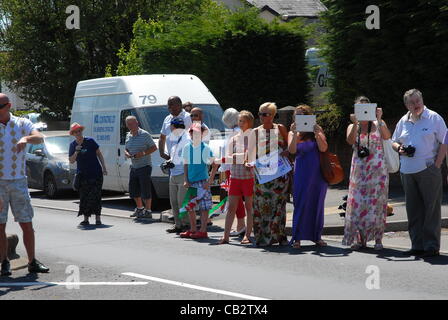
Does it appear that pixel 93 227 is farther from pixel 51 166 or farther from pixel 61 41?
pixel 61 41

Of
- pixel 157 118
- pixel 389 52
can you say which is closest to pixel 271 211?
pixel 157 118

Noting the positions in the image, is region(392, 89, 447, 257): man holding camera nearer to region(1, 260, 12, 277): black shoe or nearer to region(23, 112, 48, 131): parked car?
region(1, 260, 12, 277): black shoe

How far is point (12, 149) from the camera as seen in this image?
8977 mm

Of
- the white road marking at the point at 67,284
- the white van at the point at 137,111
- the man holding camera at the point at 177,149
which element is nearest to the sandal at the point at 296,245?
the man holding camera at the point at 177,149

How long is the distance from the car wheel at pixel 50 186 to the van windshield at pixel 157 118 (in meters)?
4.38

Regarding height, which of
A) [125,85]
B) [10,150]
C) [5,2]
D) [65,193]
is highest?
[5,2]

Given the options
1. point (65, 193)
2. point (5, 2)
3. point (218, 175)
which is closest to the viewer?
point (218, 175)

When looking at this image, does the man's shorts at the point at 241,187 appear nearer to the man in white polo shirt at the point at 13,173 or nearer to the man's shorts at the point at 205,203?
the man's shorts at the point at 205,203

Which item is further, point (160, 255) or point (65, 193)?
point (65, 193)

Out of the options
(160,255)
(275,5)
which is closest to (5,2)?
(275,5)

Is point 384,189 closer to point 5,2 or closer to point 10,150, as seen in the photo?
point 10,150

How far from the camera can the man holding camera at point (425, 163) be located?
32.5 feet

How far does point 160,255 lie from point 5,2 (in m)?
35.5

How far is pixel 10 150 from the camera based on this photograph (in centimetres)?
896
